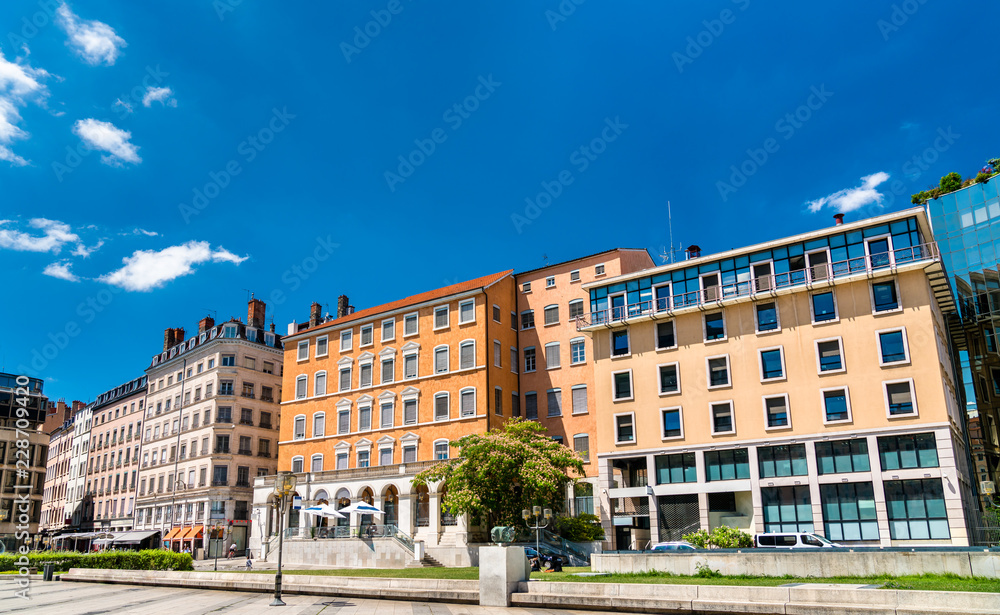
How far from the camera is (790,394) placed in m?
38.8

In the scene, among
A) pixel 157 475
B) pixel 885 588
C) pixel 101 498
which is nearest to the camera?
pixel 885 588

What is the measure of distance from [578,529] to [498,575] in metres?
22.7

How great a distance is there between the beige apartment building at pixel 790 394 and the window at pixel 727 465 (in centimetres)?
8

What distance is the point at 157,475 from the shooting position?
6975 cm

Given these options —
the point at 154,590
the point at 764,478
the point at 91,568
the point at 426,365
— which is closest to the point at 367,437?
the point at 426,365

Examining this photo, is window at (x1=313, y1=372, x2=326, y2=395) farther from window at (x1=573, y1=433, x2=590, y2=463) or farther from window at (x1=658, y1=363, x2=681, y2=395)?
window at (x1=658, y1=363, x2=681, y2=395)

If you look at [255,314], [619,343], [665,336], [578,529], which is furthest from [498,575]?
[255,314]

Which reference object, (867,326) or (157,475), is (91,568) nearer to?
(157,475)

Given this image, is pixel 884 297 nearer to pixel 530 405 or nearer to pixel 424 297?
pixel 530 405

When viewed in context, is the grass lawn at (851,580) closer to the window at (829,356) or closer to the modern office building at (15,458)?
the window at (829,356)

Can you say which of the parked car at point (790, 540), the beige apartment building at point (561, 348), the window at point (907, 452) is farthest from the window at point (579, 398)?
the window at point (907, 452)

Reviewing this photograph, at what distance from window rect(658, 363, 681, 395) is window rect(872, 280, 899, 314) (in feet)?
35.7

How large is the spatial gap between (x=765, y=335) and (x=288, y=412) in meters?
37.7

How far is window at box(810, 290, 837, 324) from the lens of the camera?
38.6 m
